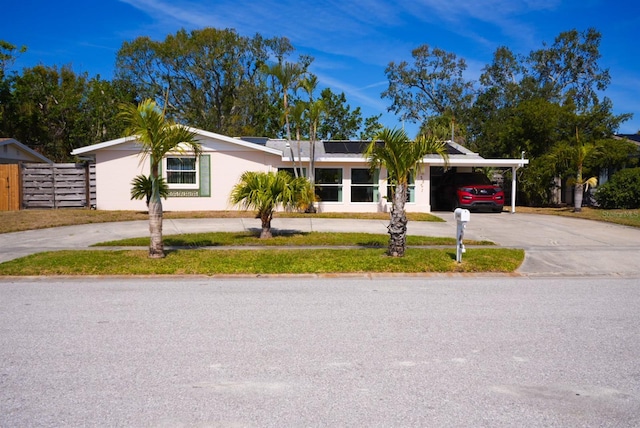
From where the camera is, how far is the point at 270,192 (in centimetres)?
1345

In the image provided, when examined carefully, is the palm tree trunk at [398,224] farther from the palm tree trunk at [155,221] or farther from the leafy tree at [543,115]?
the leafy tree at [543,115]

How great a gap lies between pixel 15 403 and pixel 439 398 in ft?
10.7

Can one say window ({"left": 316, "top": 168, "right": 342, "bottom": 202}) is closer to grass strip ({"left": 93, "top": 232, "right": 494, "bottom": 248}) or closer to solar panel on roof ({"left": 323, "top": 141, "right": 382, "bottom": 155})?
solar panel on roof ({"left": 323, "top": 141, "right": 382, "bottom": 155})

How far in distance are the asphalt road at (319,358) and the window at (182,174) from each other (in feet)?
43.4

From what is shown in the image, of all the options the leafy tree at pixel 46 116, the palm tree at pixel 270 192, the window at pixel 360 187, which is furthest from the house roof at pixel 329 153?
the leafy tree at pixel 46 116

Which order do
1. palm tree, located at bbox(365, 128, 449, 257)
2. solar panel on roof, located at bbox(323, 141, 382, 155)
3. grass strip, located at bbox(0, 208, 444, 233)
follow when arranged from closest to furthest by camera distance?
palm tree, located at bbox(365, 128, 449, 257) → grass strip, located at bbox(0, 208, 444, 233) → solar panel on roof, located at bbox(323, 141, 382, 155)

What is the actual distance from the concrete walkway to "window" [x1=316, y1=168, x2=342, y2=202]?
3.34 meters

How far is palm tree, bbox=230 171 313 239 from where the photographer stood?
44.0 ft

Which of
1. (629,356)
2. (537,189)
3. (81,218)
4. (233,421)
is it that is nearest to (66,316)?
(233,421)

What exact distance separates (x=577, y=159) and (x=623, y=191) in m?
2.77

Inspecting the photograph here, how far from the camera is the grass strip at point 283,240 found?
13555mm

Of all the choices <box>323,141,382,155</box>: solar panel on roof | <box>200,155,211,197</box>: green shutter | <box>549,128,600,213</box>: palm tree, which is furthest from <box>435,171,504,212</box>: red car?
<box>200,155,211,197</box>: green shutter

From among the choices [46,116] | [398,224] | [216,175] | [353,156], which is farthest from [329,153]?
[46,116]

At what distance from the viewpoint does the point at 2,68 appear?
35.8 metres
